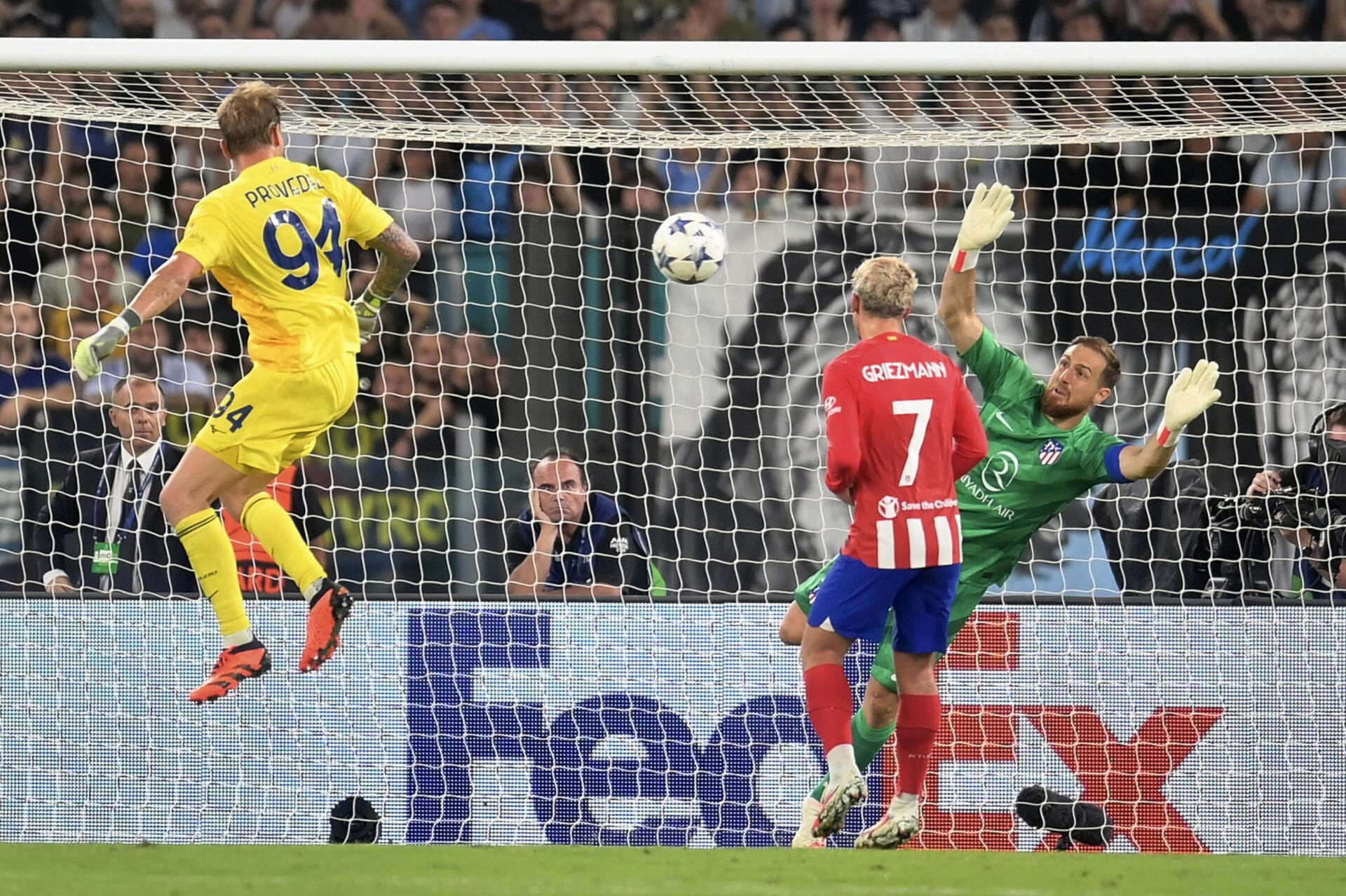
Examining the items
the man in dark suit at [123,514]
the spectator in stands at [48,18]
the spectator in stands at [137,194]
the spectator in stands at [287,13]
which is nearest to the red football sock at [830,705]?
the man in dark suit at [123,514]

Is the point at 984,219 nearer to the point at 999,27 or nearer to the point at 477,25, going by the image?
the point at 999,27

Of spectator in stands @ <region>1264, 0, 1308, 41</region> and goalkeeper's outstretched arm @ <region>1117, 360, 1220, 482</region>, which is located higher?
spectator in stands @ <region>1264, 0, 1308, 41</region>

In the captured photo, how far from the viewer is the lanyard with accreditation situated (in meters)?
7.36

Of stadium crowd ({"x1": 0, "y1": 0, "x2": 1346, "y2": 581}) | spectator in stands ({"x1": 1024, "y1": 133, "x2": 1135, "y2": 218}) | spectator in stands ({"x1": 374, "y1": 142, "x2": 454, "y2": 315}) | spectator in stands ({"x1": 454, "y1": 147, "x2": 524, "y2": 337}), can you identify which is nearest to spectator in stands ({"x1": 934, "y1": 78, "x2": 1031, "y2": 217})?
stadium crowd ({"x1": 0, "y1": 0, "x2": 1346, "y2": 581})

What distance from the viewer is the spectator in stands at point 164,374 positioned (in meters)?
8.27

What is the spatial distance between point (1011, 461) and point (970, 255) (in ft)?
2.88

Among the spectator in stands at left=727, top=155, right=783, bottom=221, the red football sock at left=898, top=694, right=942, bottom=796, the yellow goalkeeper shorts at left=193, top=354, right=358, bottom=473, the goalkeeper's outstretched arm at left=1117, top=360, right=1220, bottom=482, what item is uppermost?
the spectator in stands at left=727, top=155, right=783, bottom=221

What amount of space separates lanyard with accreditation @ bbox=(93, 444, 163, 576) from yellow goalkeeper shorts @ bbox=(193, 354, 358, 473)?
6.41 ft

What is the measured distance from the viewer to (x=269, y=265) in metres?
5.45

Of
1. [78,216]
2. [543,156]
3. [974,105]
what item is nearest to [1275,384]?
[974,105]

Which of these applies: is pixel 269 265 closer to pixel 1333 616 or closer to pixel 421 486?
pixel 421 486

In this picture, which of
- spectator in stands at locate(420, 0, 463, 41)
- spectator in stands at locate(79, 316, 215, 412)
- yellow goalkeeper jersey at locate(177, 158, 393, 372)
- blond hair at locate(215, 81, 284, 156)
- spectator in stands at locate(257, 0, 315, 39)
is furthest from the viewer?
spectator in stands at locate(257, 0, 315, 39)

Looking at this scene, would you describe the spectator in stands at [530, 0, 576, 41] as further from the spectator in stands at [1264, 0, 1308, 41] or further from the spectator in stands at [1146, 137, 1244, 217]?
the spectator in stands at [1264, 0, 1308, 41]

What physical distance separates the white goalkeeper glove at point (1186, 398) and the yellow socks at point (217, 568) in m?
3.31
